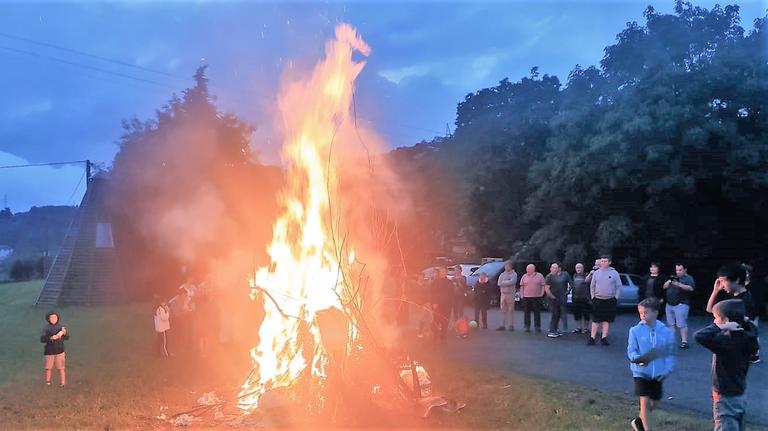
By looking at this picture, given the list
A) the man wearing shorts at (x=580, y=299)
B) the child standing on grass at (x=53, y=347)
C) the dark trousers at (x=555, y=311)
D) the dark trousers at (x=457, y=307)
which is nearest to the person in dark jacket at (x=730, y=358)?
the man wearing shorts at (x=580, y=299)

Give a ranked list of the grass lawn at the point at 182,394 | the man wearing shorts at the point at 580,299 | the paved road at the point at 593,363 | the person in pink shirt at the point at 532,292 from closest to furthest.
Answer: the grass lawn at the point at 182,394 < the paved road at the point at 593,363 < the man wearing shorts at the point at 580,299 < the person in pink shirt at the point at 532,292

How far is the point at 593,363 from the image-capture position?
980 cm

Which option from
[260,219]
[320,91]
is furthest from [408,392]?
[260,219]

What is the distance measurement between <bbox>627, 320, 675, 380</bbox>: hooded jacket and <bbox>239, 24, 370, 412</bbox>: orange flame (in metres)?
3.53

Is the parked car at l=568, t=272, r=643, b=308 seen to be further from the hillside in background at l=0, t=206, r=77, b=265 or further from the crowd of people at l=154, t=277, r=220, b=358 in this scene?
the hillside in background at l=0, t=206, r=77, b=265

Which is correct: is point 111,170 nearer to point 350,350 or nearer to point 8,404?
point 8,404

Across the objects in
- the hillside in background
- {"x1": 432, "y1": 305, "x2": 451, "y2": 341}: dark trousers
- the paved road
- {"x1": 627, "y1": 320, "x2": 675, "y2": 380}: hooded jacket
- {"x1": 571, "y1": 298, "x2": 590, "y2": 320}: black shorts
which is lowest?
the paved road

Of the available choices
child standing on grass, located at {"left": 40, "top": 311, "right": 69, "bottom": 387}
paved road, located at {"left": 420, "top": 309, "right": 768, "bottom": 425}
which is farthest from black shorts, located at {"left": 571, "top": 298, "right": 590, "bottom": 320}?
child standing on grass, located at {"left": 40, "top": 311, "right": 69, "bottom": 387}

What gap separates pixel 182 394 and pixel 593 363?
6372mm

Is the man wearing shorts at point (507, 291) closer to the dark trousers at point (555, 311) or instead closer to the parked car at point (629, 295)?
the dark trousers at point (555, 311)

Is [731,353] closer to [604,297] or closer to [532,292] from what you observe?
[604,297]

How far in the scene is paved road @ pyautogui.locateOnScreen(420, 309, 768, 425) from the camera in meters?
7.56

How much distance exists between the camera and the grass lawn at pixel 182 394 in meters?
6.69

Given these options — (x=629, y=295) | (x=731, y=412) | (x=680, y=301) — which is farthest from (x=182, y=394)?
(x=629, y=295)
